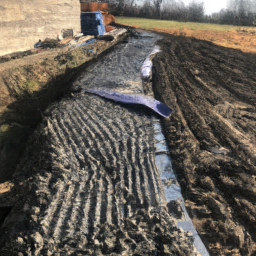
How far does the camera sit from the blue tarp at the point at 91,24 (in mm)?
15316

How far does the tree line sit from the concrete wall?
11008 millimetres

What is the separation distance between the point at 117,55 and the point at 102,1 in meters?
13.8

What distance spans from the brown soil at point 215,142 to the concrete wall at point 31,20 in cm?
634

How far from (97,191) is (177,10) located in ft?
78.7

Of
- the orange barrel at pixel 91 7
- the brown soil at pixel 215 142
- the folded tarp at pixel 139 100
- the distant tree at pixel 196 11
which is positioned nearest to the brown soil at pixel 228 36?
the brown soil at pixel 215 142

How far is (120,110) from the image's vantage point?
687cm

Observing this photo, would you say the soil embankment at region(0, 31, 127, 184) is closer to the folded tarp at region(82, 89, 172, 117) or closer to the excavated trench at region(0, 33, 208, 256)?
the excavated trench at region(0, 33, 208, 256)

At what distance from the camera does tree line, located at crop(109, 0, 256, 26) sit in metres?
22.7

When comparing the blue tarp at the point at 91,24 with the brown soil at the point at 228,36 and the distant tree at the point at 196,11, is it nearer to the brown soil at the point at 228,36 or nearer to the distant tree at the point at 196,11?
the brown soil at the point at 228,36

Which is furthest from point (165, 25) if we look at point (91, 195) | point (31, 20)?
point (91, 195)

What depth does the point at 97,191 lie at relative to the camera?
420 centimetres

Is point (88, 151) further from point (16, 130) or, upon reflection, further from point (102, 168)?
point (16, 130)

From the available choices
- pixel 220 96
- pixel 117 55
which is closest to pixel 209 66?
pixel 220 96

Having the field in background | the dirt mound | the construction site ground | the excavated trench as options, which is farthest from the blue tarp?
the dirt mound
